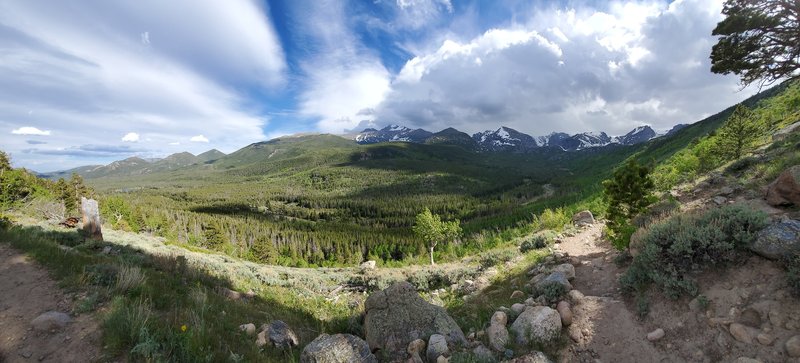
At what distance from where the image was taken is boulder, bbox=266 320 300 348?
7.70 metres

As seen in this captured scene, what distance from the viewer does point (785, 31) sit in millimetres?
12445

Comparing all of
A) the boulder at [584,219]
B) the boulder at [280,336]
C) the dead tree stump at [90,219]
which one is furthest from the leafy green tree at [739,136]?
the dead tree stump at [90,219]

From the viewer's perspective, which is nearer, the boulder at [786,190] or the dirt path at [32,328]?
the dirt path at [32,328]

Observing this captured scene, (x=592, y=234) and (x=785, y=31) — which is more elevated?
(x=785, y=31)

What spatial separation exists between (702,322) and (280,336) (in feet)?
30.8

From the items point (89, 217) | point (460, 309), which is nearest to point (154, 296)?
point (460, 309)

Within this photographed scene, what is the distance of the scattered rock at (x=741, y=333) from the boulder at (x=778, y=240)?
1879 mm

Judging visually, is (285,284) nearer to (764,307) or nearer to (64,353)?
(64,353)

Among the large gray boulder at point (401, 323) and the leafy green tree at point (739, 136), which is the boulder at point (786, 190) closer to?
the large gray boulder at point (401, 323)

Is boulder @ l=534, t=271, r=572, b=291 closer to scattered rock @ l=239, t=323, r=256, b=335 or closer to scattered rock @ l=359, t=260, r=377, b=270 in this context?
scattered rock @ l=239, t=323, r=256, b=335

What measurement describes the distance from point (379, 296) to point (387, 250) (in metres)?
88.9

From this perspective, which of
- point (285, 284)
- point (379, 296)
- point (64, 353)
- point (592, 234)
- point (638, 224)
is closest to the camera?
point (64, 353)

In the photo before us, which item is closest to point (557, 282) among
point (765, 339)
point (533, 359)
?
point (533, 359)

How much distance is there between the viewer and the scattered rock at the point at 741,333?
541 centimetres
